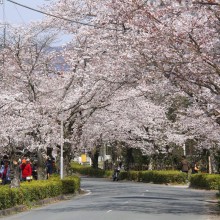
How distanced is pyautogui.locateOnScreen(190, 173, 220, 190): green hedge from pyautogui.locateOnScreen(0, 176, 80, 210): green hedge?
7946 millimetres

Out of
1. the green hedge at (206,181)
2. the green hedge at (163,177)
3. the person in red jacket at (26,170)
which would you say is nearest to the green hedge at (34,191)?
the person in red jacket at (26,170)

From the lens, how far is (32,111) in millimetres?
26438

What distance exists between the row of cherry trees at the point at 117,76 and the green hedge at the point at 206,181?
8.58 feet

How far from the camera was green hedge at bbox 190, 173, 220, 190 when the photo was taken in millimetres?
31847

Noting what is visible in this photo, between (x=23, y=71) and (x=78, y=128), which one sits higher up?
(x=23, y=71)

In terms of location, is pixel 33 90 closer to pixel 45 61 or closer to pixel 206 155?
pixel 45 61

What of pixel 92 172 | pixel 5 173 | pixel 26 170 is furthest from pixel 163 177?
pixel 92 172

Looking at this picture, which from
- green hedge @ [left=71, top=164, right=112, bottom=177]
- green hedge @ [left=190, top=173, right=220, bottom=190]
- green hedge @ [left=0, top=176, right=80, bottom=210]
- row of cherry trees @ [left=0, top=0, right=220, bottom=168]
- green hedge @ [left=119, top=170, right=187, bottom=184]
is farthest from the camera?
green hedge @ [left=71, top=164, right=112, bottom=177]

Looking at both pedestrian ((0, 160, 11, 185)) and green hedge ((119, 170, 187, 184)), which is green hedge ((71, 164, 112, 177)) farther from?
pedestrian ((0, 160, 11, 185))

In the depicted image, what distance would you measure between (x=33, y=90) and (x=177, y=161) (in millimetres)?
26619

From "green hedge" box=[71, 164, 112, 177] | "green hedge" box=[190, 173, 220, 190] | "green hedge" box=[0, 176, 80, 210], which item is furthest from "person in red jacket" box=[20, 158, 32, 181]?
"green hedge" box=[71, 164, 112, 177]

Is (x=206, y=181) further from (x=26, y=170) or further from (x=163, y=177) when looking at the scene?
(x=26, y=170)

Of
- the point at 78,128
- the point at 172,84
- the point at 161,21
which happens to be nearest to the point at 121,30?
the point at 172,84

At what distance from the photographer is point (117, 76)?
1964cm
